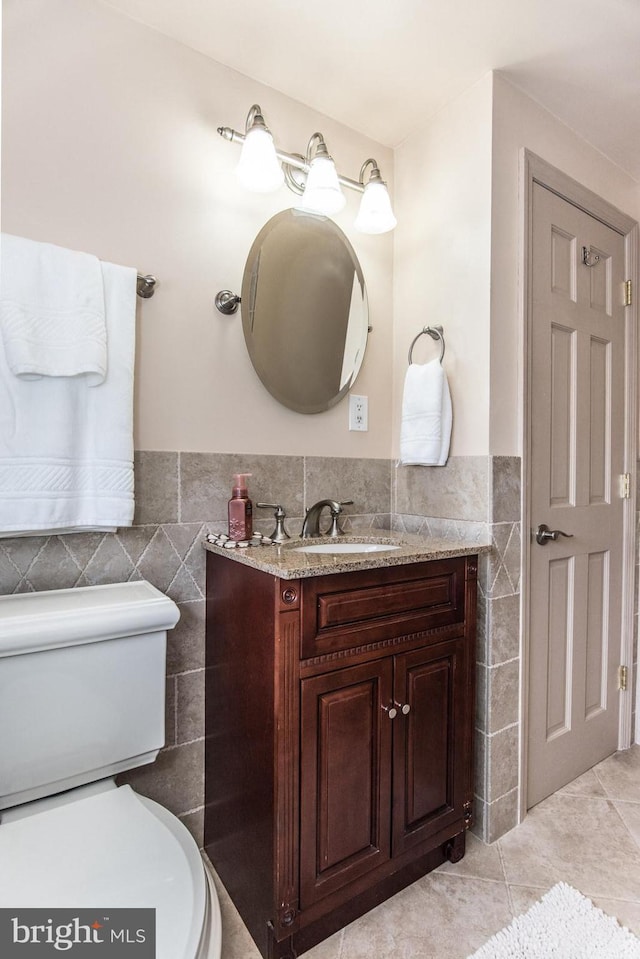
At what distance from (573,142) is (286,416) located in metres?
1.46

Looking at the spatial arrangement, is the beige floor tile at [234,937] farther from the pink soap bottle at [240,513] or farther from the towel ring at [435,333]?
the towel ring at [435,333]

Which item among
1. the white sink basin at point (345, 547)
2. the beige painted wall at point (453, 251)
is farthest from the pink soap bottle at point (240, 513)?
the beige painted wall at point (453, 251)

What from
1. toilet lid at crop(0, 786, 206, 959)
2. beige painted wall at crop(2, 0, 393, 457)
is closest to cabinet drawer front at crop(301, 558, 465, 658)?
toilet lid at crop(0, 786, 206, 959)

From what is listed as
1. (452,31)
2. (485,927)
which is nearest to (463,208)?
(452,31)

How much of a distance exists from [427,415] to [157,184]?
40.8 inches

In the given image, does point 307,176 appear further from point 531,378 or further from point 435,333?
point 531,378

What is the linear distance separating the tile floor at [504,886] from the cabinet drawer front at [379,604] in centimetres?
71

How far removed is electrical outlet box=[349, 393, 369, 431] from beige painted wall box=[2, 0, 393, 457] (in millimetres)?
163

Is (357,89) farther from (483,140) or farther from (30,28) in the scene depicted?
(30,28)

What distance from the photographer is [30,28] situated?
1.21m

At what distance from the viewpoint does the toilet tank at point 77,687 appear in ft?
3.20

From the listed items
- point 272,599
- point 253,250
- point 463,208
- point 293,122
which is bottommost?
point 272,599

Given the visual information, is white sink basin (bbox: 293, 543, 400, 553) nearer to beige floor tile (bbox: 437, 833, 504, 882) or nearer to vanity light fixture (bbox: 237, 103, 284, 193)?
beige floor tile (bbox: 437, 833, 504, 882)

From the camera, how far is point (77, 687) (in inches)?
40.8
